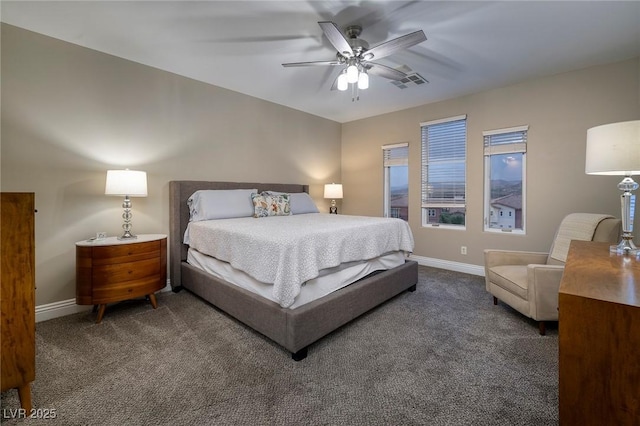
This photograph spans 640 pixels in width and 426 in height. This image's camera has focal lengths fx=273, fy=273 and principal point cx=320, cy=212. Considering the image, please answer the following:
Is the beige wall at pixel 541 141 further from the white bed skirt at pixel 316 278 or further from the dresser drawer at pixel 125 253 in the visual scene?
the dresser drawer at pixel 125 253

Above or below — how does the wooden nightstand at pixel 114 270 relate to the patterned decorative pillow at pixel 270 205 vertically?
below

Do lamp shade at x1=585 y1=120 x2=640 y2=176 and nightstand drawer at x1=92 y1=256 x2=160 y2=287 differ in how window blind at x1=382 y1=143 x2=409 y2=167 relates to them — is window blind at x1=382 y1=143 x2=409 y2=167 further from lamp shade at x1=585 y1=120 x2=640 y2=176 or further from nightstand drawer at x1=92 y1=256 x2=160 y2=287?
nightstand drawer at x1=92 y1=256 x2=160 y2=287

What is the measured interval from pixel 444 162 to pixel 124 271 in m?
4.25

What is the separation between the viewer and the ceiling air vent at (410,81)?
125 inches

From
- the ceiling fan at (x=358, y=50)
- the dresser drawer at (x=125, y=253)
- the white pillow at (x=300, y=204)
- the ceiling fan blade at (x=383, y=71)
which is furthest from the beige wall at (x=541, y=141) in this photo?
the dresser drawer at (x=125, y=253)

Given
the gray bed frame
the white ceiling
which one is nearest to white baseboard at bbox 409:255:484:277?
the gray bed frame

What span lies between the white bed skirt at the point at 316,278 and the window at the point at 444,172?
63.1 inches

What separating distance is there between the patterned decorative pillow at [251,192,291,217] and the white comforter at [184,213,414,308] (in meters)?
0.74

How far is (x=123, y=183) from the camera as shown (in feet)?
8.22

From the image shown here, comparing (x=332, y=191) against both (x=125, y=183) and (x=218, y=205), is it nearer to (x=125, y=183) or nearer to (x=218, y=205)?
(x=218, y=205)

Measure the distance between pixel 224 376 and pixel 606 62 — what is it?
4.66m

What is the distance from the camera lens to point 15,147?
2.33m

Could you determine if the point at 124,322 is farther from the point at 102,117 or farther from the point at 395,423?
the point at 395,423

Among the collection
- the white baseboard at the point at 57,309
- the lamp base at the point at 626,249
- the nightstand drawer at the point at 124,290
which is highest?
the lamp base at the point at 626,249
